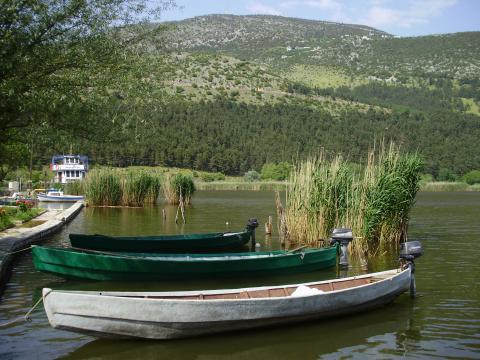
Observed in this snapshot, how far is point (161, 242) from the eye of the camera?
1853 centimetres

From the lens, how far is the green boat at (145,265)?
1359 cm

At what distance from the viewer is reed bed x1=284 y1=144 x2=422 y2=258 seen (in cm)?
1809

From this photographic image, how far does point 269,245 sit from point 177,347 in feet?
42.0

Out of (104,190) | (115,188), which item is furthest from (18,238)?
(115,188)

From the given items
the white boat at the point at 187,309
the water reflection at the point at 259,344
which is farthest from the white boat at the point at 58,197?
the water reflection at the point at 259,344

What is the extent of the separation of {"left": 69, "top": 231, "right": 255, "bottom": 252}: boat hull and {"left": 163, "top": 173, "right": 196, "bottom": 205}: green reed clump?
25.3m

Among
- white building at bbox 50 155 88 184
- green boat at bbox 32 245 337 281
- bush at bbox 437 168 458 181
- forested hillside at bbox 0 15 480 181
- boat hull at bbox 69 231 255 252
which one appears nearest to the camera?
green boat at bbox 32 245 337 281

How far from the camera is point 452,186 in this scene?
289 ft

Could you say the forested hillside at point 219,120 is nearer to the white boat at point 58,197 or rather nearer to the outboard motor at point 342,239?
the white boat at point 58,197

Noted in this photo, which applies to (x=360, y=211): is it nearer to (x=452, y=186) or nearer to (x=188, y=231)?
(x=188, y=231)

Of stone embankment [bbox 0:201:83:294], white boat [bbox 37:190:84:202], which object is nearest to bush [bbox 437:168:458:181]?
white boat [bbox 37:190:84:202]

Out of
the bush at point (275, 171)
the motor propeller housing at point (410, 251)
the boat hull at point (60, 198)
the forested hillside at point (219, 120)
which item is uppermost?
the forested hillside at point (219, 120)

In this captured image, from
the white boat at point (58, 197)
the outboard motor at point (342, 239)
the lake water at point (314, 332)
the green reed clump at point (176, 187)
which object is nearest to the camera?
the lake water at point (314, 332)

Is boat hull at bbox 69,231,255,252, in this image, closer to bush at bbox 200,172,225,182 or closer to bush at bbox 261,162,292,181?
bush at bbox 261,162,292,181
